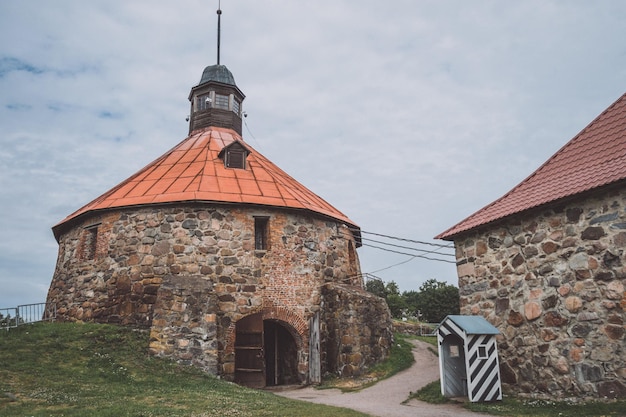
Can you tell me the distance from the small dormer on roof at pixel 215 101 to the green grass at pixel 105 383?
1052 centimetres

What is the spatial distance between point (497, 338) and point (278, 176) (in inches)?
419

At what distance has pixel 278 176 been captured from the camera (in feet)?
61.1

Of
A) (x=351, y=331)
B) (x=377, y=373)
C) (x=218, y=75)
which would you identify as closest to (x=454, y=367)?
(x=377, y=373)

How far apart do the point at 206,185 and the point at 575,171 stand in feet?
34.4

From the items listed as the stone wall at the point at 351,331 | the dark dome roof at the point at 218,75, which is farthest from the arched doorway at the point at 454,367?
the dark dome roof at the point at 218,75

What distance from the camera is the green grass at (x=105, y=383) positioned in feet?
27.0

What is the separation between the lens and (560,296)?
8.71 metres

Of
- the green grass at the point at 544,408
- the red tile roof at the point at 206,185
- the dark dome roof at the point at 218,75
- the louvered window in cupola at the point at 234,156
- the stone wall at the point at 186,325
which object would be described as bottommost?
the green grass at the point at 544,408

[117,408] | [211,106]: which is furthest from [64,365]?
[211,106]

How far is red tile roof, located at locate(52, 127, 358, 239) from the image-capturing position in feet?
51.4

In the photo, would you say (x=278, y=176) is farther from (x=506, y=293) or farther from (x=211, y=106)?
(x=506, y=293)

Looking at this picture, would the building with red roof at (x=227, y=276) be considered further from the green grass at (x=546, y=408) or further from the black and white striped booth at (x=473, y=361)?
the green grass at (x=546, y=408)

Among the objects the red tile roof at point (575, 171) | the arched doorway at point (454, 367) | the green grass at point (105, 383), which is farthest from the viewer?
the arched doorway at point (454, 367)

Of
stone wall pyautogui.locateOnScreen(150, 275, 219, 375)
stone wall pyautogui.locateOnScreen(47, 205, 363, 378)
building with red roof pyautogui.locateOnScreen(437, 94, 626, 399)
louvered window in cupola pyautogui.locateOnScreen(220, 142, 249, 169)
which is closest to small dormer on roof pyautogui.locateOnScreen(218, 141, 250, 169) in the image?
louvered window in cupola pyautogui.locateOnScreen(220, 142, 249, 169)
